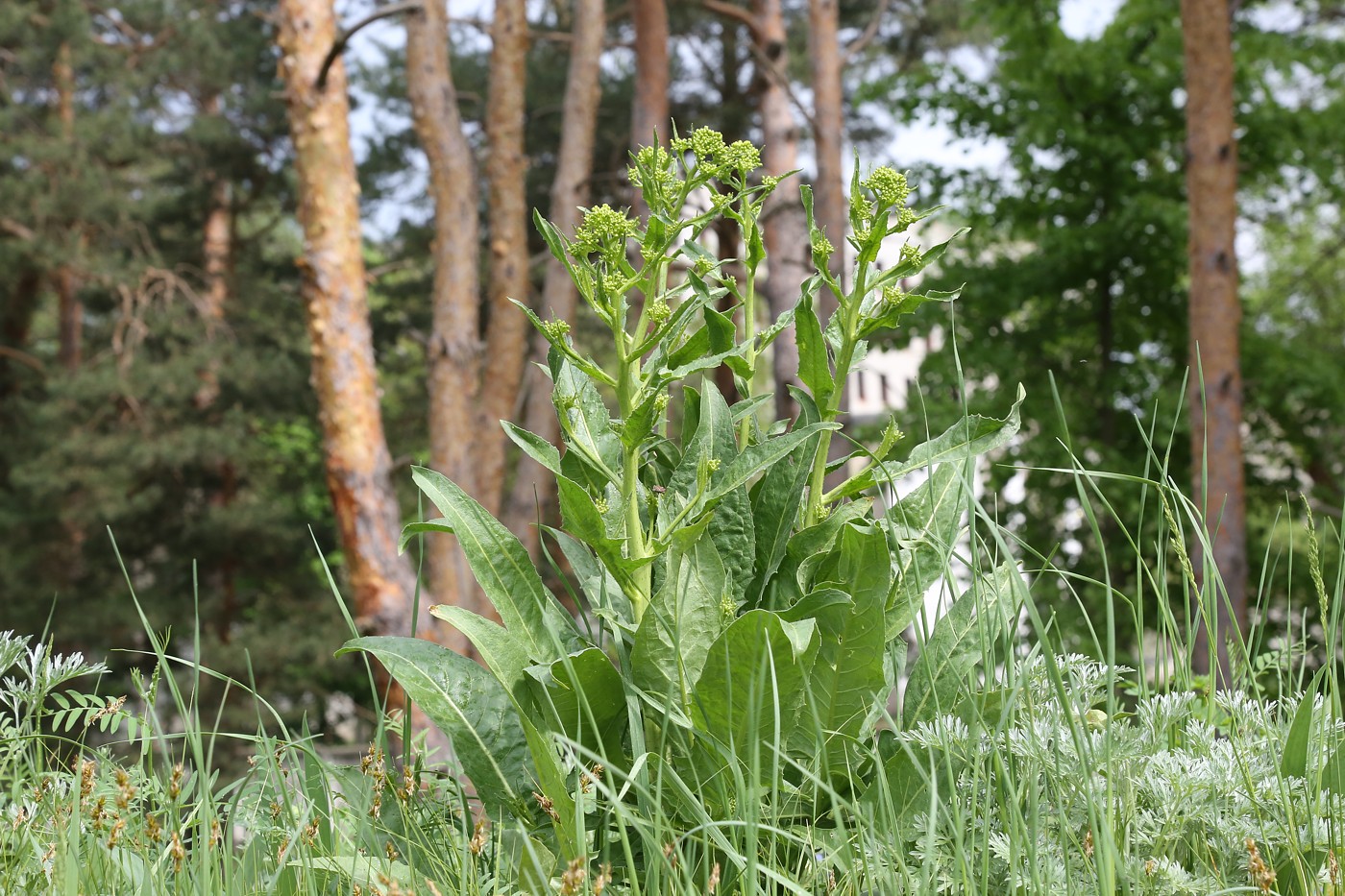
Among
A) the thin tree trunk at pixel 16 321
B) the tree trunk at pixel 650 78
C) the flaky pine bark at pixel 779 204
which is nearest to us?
the flaky pine bark at pixel 779 204

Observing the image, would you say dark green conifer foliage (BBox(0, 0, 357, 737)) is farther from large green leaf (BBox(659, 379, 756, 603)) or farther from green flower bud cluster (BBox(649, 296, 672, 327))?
green flower bud cluster (BBox(649, 296, 672, 327))

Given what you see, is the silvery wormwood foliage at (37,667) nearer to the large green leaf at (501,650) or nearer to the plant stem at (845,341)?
the large green leaf at (501,650)

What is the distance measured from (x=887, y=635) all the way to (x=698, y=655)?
23 centimetres

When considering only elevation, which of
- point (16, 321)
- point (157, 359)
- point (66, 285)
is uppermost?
point (66, 285)

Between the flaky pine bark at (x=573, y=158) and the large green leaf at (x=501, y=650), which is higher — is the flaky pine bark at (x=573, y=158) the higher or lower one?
the higher one

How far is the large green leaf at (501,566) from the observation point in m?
1.24

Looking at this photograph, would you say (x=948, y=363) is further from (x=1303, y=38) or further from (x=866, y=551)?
(x=866, y=551)

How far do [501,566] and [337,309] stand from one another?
15.7ft

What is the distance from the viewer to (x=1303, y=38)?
9.23 m

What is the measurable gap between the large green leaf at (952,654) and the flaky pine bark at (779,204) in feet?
21.0

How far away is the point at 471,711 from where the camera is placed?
1.23 metres

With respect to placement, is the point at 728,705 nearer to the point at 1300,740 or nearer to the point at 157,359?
the point at 1300,740

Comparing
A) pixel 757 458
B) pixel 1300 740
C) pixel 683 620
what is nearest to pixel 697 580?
pixel 683 620

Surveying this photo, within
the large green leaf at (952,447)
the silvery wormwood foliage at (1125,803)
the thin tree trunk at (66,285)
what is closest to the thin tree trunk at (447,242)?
the large green leaf at (952,447)
